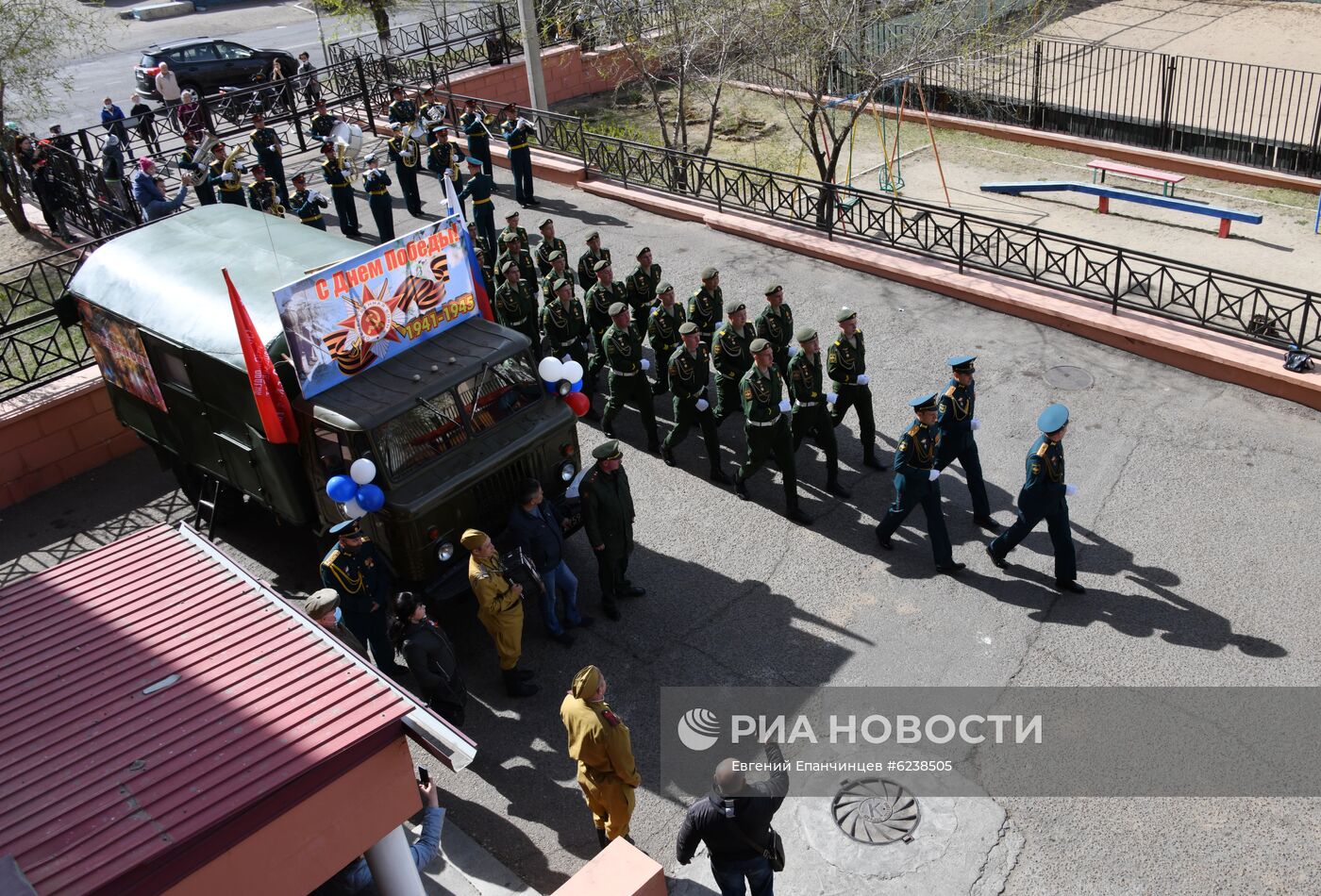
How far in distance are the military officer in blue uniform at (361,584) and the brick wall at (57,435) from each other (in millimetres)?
A: 5262

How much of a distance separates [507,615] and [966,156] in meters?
15.3

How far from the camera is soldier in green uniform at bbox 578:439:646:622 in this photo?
9.13m

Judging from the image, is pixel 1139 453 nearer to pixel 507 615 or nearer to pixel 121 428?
pixel 507 615

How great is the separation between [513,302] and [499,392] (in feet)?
11.1

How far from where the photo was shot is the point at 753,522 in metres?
10.7

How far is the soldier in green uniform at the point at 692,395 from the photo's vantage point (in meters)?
11.0

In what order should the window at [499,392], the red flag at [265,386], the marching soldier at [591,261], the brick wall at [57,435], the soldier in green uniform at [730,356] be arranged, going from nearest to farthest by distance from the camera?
the red flag at [265,386] → the window at [499,392] → the soldier in green uniform at [730,356] → the brick wall at [57,435] → the marching soldier at [591,261]

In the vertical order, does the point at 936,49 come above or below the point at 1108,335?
above

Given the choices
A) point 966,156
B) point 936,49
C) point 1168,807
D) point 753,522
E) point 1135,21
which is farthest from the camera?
point 1135,21

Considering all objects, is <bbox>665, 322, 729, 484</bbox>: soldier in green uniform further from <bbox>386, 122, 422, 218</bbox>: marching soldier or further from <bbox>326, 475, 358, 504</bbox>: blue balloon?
<bbox>386, 122, 422, 218</bbox>: marching soldier

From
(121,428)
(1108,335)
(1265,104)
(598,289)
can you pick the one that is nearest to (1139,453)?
(1108,335)

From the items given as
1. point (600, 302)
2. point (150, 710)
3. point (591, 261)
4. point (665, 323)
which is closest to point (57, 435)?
point (600, 302)

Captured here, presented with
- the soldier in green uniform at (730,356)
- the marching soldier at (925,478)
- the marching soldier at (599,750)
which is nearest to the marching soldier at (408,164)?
the soldier in green uniform at (730,356)

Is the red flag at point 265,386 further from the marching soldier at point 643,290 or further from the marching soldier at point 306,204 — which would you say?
the marching soldier at point 306,204
